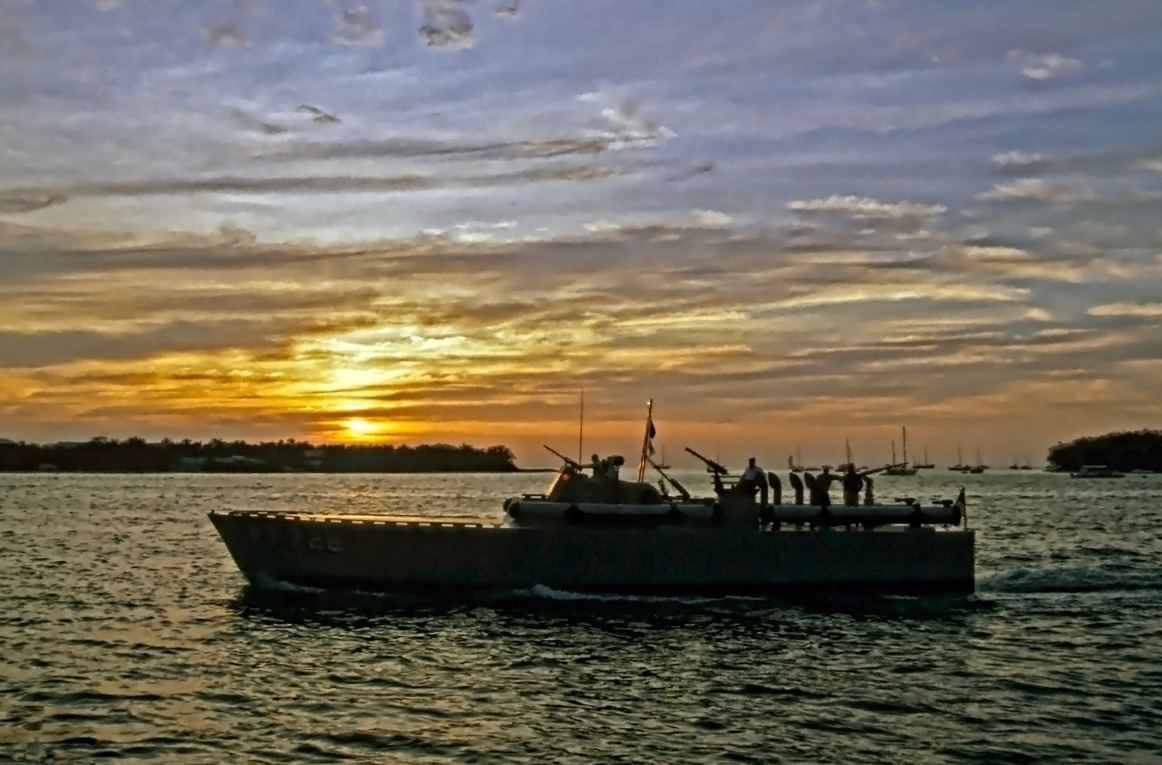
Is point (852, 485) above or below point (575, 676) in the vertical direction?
above

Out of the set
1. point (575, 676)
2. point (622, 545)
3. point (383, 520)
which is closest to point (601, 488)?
point (622, 545)

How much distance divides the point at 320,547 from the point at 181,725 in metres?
12.5

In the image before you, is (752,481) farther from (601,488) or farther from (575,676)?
(575,676)

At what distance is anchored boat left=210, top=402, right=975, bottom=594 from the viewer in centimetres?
2880

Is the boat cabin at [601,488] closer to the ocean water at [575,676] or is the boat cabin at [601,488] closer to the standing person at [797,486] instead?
the ocean water at [575,676]

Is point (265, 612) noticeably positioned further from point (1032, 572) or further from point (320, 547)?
point (1032, 572)

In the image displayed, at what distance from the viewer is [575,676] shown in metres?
21.0

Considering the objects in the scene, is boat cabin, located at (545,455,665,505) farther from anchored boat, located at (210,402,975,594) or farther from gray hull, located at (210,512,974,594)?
gray hull, located at (210,512,974,594)

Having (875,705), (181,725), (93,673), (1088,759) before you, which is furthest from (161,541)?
(1088,759)

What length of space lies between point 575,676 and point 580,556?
25.9 ft

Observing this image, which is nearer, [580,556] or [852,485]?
[580,556]

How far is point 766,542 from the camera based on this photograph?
29.6 meters

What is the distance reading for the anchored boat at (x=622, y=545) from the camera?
28797mm

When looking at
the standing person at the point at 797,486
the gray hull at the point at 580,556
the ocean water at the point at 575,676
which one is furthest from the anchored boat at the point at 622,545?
the standing person at the point at 797,486
